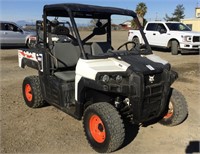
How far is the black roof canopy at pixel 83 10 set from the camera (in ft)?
15.6

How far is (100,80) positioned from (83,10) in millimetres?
1358

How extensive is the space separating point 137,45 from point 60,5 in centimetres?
152

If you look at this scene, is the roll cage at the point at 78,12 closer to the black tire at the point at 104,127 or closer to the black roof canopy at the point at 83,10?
the black roof canopy at the point at 83,10

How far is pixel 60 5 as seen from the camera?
4.84m

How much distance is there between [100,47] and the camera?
5.61 metres

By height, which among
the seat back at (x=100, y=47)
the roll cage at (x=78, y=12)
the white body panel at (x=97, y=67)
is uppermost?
the roll cage at (x=78, y=12)

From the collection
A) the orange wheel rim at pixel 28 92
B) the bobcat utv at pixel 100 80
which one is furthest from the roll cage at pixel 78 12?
the orange wheel rim at pixel 28 92

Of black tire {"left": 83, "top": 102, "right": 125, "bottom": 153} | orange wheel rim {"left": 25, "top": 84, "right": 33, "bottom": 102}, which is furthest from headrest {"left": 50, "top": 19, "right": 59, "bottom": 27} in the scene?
black tire {"left": 83, "top": 102, "right": 125, "bottom": 153}

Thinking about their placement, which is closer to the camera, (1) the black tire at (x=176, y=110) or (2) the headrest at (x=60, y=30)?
(2) the headrest at (x=60, y=30)

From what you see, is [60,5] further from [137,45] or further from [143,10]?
[143,10]

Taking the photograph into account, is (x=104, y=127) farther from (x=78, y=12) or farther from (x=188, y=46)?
(x=188, y=46)

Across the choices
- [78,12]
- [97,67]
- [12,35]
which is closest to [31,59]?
[78,12]

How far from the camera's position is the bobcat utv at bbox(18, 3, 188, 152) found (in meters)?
4.07

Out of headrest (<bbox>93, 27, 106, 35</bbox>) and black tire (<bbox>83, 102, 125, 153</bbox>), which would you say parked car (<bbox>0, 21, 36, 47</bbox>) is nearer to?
headrest (<bbox>93, 27, 106, 35</bbox>)
